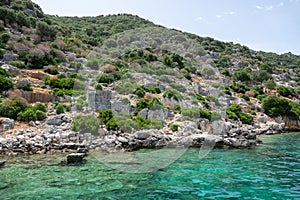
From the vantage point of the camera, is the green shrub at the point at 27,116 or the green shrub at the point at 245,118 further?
the green shrub at the point at 245,118

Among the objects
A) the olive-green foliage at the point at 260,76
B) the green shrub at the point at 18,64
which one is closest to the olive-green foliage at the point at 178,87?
the green shrub at the point at 18,64

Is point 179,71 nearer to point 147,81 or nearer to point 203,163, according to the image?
point 147,81

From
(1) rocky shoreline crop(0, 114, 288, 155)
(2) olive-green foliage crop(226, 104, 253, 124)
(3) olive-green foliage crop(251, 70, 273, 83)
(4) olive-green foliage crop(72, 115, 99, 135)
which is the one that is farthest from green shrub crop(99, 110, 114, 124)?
(3) olive-green foliage crop(251, 70, 273, 83)

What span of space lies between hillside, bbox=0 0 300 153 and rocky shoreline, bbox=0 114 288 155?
0.07m

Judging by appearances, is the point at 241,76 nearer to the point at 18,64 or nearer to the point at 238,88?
the point at 238,88

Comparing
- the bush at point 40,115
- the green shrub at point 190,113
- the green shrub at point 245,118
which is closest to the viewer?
the bush at point 40,115

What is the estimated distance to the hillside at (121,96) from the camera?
51.5 ft

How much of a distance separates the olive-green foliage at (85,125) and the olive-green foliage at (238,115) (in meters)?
15.8

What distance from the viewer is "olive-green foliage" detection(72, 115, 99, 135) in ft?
51.4

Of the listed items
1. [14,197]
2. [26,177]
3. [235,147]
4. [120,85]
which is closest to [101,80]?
[120,85]

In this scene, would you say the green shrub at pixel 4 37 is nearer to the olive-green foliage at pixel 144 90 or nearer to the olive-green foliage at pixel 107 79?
the olive-green foliage at pixel 107 79

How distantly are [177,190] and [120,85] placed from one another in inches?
775

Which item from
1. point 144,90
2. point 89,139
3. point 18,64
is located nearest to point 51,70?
point 18,64

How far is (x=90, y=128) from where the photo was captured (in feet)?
51.8
